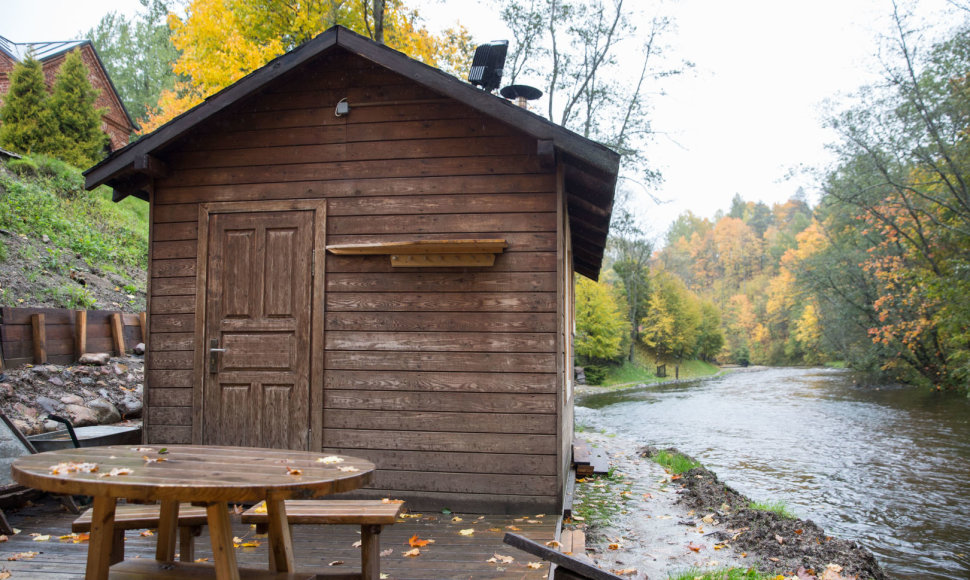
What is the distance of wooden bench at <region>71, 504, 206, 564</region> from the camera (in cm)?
314

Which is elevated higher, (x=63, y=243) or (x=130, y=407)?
(x=63, y=243)

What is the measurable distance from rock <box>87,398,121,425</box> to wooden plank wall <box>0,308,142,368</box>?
1041mm

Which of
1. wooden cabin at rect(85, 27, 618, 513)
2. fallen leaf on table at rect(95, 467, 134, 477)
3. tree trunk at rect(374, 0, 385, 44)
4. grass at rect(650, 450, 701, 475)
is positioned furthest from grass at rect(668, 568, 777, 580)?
tree trunk at rect(374, 0, 385, 44)

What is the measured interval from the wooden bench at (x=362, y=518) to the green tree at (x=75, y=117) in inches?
696

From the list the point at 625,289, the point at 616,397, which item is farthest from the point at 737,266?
the point at 616,397

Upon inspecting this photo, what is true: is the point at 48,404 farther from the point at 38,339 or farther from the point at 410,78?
the point at 410,78

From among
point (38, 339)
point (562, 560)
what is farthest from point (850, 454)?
point (38, 339)

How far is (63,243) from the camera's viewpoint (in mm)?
12438

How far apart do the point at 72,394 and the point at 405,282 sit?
15.9 ft

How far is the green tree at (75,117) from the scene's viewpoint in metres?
17.4

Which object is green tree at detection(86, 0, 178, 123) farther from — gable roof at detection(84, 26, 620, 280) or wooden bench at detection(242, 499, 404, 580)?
wooden bench at detection(242, 499, 404, 580)

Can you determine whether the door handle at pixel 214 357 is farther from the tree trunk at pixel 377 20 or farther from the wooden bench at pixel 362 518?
the tree trunk at pixel 377 20

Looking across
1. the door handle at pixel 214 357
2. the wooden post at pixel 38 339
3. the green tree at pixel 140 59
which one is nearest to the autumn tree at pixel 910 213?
the door handle at pixel 214 357

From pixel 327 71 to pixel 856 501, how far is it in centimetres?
813
